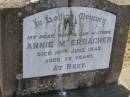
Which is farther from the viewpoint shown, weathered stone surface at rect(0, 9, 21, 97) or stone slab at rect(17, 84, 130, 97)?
stone slab at rect(17, 84, 130, 97)

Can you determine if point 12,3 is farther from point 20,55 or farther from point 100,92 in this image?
point 100,92

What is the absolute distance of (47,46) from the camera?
10.3ft

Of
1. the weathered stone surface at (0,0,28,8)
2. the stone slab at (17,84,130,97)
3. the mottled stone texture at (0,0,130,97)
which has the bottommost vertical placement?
the stone slab at (17,84,130,97)

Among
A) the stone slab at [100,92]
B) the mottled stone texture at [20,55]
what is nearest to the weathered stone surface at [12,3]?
the mottled stone texture at [20,55]

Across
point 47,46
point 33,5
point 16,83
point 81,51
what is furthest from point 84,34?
point 16,83

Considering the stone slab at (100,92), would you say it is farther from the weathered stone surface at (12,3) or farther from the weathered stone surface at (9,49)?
the weathered stone surface at (12,3)

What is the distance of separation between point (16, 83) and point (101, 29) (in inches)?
39.6

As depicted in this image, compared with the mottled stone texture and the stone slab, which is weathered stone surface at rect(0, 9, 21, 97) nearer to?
the mottled stone texture

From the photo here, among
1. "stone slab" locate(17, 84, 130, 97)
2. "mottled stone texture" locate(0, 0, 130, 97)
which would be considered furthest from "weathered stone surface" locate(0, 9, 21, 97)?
"stone slab" locate(17, 84, 130, 97)

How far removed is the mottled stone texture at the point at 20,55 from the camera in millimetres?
2943

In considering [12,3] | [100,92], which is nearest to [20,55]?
[12,3]

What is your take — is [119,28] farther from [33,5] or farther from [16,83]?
[16,83]

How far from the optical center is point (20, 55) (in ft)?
10.0

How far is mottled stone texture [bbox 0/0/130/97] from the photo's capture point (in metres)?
2.94
